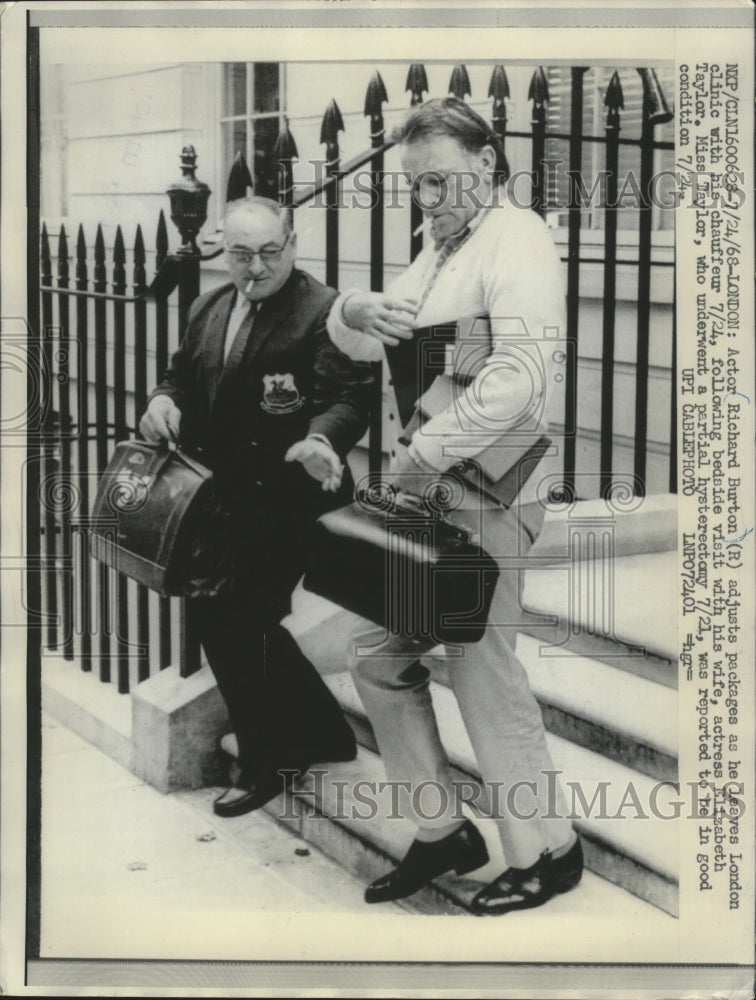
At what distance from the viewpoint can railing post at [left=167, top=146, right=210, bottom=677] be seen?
4020mm

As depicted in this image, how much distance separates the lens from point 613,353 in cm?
403

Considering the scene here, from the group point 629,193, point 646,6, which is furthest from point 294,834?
point 646,6

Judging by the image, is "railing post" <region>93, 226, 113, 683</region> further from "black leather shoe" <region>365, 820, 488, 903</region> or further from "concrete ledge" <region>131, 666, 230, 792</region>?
"black leather shoe" <region>365, 820, 488, 903</region>

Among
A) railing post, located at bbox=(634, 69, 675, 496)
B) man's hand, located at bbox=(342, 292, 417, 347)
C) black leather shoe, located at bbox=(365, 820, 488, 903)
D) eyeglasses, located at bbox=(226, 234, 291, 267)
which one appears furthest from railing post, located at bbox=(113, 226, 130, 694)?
railing post, located at bbox=(634, 69, 675, 496)

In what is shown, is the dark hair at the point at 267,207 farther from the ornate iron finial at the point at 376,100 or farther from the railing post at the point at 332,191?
the ornate iron finial at the point at 376,100

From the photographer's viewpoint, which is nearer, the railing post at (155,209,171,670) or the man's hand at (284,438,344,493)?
the man's hand at (284,438,344,493)

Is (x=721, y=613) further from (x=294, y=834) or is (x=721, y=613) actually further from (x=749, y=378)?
(x=294, y=834)

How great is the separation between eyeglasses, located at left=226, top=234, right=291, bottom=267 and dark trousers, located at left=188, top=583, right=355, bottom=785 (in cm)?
104

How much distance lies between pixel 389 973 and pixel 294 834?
1.72 ft

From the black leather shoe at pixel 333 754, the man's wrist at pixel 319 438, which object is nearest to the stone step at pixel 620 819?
the black leather shoe at pixel 333 754

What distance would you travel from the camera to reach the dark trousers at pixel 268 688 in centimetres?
415

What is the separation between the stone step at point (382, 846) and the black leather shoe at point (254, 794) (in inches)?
1.2

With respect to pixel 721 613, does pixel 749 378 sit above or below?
above

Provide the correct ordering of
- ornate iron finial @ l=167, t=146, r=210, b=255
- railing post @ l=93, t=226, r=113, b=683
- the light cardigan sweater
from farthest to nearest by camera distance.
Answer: railing post @ l=93, t=226, r=113, b=683, ornate iron finial @ l=167, t=146, r=210, b=255, the light cardigan sweater
